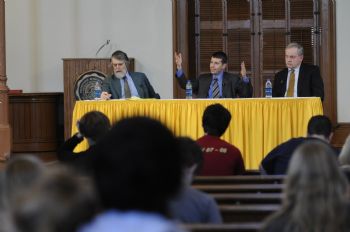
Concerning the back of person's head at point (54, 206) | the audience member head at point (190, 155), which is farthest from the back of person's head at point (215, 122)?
the back of person's head at point (54, 206)

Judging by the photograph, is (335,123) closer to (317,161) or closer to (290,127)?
(290,127)

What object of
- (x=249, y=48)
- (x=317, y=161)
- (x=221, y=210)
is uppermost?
(x=249, y=48)

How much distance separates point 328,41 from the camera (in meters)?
11.4

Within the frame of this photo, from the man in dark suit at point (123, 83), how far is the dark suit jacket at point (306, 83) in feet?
4.57

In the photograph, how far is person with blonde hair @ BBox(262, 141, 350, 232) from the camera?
7.86ft

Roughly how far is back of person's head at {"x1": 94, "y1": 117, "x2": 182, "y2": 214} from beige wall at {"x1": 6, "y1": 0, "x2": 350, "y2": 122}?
32.3 ft

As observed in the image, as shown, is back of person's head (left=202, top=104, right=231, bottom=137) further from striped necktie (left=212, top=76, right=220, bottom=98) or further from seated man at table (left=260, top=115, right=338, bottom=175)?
striped necktie (left=212, top=76, right=220, bottom=98)

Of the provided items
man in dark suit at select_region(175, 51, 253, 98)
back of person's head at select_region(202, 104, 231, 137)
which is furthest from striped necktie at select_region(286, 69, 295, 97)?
back of person's head at select_region(202, 104, 231, 137)

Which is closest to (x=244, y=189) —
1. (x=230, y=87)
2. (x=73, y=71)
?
(x=230, y=87)

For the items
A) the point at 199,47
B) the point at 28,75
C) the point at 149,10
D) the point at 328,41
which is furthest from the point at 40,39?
the point at 328,41

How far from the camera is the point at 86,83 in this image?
11.0 metres

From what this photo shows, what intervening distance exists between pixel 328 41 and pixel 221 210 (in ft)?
26.7

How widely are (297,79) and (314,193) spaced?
6.17 m

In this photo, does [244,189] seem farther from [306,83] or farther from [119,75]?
[119,75]
